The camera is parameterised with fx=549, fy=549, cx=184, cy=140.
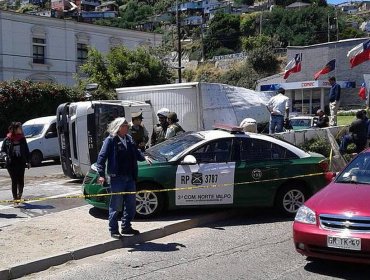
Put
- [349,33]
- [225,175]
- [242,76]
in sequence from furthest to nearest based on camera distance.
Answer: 1. [349,33]
2. [242,76]
3. [225,175]

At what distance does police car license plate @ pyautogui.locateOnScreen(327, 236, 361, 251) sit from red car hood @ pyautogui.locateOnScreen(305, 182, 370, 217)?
0.32 meters

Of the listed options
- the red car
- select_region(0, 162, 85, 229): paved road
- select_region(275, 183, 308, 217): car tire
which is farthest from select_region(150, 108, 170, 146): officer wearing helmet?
the red car

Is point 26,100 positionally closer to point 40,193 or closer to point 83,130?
point 83,130

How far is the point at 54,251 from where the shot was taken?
24.6 ft

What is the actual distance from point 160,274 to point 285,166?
4051 millimetres

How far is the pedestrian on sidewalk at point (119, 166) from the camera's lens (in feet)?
26.1

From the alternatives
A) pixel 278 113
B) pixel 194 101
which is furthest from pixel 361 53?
pixel 194 101

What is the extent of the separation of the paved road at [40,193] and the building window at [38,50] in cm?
3302

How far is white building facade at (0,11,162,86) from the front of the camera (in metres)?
48.0

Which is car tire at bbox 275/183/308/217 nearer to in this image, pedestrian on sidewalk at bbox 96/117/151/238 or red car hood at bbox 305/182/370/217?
red car hood at bbox 305/182/370/217

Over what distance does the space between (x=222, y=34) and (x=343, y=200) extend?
418ft

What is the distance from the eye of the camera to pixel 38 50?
51031 millimetres

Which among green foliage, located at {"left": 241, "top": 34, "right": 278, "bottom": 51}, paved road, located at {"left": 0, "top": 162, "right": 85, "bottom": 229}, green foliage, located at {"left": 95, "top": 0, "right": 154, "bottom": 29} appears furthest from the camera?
green foliage, located at {"left": 95, "top": 0, "right": 154, "bottom": 29}

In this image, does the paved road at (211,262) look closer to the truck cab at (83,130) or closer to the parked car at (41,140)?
the truck cab at (83,130)
